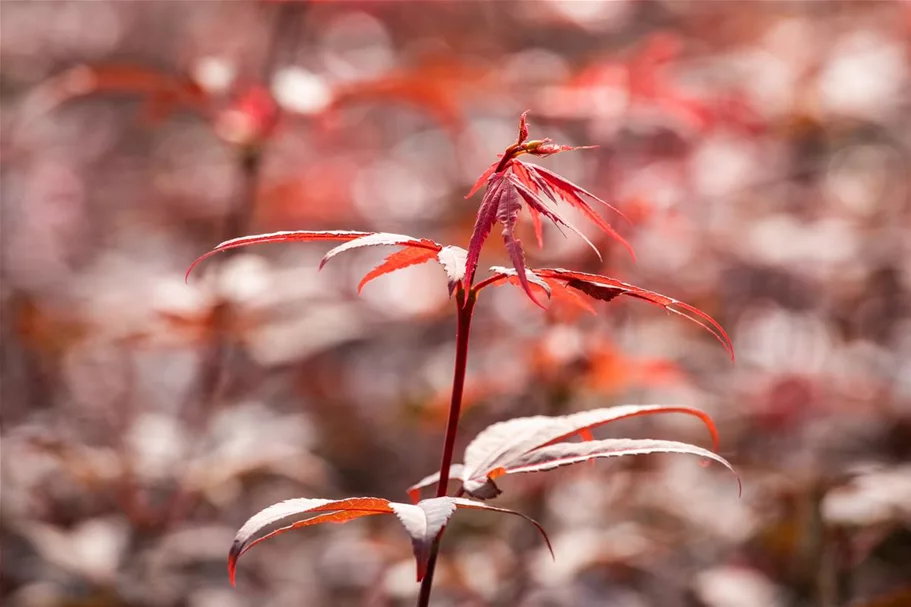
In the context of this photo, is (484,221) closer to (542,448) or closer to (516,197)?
(516,197)

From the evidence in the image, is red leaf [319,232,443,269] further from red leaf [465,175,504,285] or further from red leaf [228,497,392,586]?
red leaf [228,497,392,586]

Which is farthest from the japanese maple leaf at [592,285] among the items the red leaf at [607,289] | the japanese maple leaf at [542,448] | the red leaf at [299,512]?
the red leaf at [299,512]

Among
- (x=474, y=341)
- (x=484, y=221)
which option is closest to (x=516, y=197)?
(x=484, y=221)

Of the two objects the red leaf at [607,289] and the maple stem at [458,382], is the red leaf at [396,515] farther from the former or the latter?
the red leaf at [607,289]

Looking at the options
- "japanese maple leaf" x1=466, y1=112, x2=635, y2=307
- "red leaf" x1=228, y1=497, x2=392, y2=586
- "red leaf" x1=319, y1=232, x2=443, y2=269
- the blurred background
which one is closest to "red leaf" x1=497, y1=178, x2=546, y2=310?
"japanese maple leaf" x1=466, y1=112, x2=635, y2=307

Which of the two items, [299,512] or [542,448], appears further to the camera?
[542,448]

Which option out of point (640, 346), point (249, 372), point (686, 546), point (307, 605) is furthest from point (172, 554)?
point (249, 372)

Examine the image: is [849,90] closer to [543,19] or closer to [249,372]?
[543,19]
